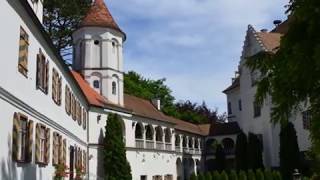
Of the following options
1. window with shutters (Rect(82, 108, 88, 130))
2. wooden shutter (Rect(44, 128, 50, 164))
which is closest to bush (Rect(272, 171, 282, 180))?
window with shutters (Rect(82, 108, 88, 130))

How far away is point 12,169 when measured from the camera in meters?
15.5

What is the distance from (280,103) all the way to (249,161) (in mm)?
40140

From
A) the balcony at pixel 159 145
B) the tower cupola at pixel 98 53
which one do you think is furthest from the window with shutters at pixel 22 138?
the balcony at pixel 159 145

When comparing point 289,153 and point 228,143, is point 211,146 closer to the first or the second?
point 228,143

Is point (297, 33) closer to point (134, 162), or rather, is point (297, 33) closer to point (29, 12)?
point (29, 12)

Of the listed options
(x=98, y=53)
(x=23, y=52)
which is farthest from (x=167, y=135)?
(x=23, y=52)

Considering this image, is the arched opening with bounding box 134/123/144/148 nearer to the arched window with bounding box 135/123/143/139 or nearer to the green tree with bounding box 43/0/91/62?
the arched window with bounding box 135/123/143/139

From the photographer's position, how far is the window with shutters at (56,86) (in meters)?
23.1

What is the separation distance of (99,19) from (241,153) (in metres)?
18.1

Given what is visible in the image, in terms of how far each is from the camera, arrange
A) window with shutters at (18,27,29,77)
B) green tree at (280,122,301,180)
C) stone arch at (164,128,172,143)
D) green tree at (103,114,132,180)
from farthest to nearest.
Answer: stone arch at (164,128,172,143) → green tree at (280,122,301,180) → green tree at (103,114,132,180) → window with shutters at (18,27,29,77)

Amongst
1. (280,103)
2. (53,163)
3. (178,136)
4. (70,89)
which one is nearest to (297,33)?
(280,103)

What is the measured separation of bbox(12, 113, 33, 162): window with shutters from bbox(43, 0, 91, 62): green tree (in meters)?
32.7

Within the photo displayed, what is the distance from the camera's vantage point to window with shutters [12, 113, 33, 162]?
1552 centimetres

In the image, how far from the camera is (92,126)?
1588 inches
